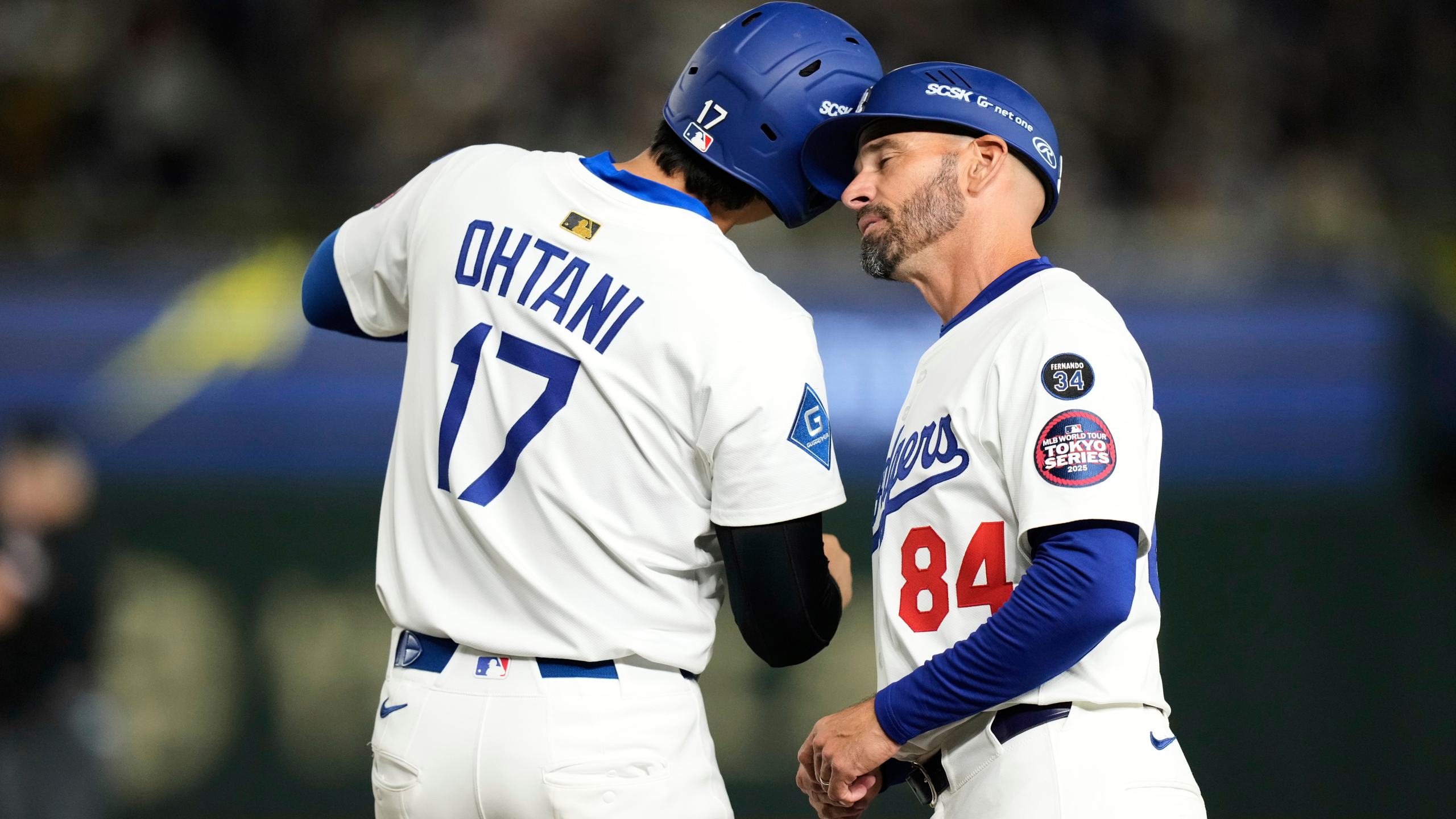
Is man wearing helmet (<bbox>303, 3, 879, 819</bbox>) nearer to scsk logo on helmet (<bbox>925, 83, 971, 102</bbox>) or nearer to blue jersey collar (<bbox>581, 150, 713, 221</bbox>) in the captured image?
blue jersey collar (<bbox>581, 150, 713, 221</bbox>)

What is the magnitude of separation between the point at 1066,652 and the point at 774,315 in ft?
2.76

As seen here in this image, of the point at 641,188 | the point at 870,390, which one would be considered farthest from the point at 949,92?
the point at 870,390

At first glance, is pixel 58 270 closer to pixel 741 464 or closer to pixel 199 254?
pixel 199 254

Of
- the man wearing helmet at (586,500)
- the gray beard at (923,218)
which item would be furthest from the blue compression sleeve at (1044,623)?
the gray beard at (923,218)

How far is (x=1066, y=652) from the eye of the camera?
94.5 inches

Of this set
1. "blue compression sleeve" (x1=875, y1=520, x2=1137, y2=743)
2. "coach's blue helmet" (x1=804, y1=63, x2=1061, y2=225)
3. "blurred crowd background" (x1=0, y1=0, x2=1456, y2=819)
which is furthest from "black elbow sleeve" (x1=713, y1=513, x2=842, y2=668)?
"blurred crowd background" (x1=0, y1=0, x2=1456, y2=819)

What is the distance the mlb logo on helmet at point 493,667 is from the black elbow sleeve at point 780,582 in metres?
0.46

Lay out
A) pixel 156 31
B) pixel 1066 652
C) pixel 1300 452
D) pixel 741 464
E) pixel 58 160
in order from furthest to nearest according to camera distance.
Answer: pixel 156 31
pixel 58 160
pixel 1300 452
pixel 741 464
pixel 1066 652

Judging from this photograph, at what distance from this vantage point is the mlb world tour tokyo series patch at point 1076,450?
2.38 meters

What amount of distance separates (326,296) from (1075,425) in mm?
1758

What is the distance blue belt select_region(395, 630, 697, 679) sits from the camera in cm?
262

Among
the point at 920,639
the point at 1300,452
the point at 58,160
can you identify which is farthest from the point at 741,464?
the point at 58,160

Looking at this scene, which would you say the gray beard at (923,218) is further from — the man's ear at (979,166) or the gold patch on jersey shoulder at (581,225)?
the gold patch on jersey shoulder at (581,225)

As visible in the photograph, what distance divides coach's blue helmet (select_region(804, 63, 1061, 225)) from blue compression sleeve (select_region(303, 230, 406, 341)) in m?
1.12
